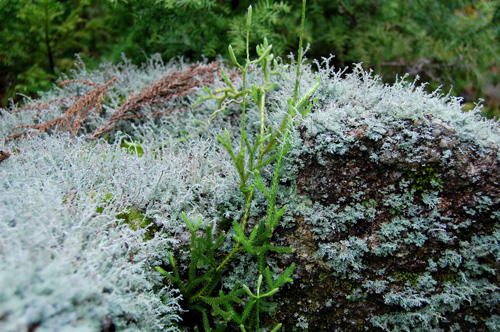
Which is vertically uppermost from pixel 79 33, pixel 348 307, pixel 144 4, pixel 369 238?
pixel 144 4

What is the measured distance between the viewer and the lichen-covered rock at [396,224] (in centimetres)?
191

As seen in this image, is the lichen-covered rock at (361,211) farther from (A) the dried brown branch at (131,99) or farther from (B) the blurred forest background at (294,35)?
(B) the blurred forest background at (294,35)

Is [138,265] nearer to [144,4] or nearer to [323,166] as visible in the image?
[323,166]

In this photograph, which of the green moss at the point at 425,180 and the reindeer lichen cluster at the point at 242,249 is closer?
the reindeer lichen cluster at the point at 242,249

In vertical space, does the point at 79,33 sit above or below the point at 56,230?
above

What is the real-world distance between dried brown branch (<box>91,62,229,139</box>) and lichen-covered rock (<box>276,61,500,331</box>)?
1.33 metres

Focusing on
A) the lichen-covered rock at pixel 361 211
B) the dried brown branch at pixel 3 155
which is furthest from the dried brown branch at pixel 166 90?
the lichen-covered rock at pixel 361 211

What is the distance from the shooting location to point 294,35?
3654 mm

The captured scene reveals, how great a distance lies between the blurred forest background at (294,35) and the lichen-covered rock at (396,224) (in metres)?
1.67

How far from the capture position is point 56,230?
1.51 m

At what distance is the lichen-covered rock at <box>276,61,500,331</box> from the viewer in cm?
191

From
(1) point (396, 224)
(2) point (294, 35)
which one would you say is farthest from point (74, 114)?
(1) point (396, 224)

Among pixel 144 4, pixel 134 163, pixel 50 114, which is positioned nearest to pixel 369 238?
pixel 134 163

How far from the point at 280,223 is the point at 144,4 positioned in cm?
260
